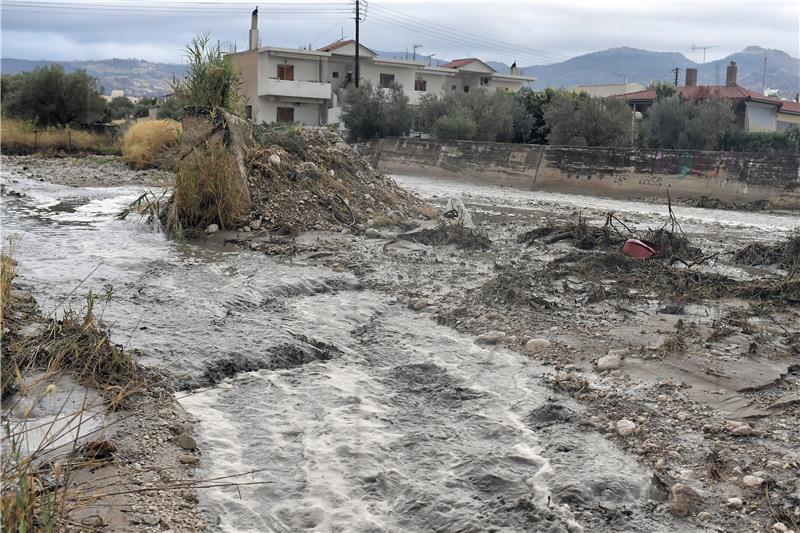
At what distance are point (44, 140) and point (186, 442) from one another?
32.3m

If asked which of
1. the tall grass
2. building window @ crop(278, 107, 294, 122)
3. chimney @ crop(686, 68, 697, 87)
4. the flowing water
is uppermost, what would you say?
chimney @ crop(686, 68, 697, 87)

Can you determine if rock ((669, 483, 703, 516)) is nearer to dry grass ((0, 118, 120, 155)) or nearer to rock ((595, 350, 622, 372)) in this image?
rock ((595, 350, 622, 372))

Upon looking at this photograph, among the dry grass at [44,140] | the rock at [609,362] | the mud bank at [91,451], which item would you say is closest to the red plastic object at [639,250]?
the rock at [609,362]

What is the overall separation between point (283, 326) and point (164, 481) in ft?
10.4

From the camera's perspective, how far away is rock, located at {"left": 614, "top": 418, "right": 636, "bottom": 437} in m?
4.89

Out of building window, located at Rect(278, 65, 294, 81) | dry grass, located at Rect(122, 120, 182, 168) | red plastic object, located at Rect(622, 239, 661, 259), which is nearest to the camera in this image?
red plastic object, located at Rect(622, 239, 661, 259)

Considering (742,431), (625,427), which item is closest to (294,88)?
(625,427)

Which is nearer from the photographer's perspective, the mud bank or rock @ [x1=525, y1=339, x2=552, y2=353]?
the mud bank

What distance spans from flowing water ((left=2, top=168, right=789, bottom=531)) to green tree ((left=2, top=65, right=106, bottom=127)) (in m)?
31.8

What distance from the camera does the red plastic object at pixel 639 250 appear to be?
1061cm

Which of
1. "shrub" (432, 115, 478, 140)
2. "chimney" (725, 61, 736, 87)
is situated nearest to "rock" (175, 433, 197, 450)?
"shrub" (432, 115, 478, 140)

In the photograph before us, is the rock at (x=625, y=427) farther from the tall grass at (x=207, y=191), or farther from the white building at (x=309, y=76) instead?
the white building at (x=309, y=76)

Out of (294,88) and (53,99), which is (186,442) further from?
(294,88)

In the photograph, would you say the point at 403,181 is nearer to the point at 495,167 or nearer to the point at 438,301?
the point at 495,167
